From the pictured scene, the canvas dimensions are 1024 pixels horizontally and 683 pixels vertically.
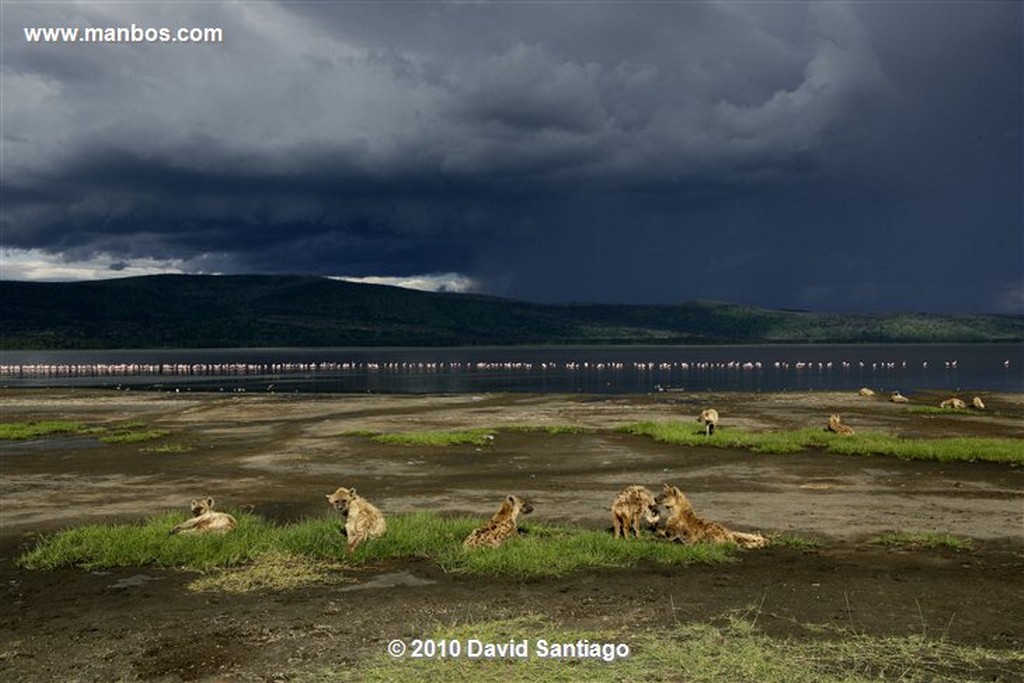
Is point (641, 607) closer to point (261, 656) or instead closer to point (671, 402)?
point (261, 656)

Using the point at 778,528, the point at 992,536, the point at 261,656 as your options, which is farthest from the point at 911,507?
the point at 261,656

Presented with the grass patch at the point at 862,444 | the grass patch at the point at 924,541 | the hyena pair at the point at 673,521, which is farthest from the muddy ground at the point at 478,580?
the grass patch at the point at 862,444

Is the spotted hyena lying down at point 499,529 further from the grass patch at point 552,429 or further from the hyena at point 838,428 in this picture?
the hyena at point 838,428

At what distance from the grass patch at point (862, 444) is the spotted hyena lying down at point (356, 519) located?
2240 cm

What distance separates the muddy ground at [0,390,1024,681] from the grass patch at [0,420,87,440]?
150 inches

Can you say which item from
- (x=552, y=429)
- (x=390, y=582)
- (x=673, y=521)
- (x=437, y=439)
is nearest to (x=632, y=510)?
(x=673, y=521)

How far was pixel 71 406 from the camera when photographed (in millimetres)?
69312

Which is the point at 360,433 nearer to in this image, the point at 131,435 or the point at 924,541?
the point at 131,435

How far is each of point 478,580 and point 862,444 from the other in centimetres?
2558

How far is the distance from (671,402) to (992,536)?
53128mm

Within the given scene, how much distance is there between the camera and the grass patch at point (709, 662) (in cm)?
984

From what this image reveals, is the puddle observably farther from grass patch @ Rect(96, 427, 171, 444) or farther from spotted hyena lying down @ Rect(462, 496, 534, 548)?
grass patch @ Rect(96, 427, 171, 444)

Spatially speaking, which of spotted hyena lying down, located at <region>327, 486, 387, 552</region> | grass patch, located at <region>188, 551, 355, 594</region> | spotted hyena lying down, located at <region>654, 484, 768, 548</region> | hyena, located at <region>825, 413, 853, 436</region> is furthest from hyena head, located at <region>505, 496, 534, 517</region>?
hyena, located at <region>825, 413, 853, 436</region>

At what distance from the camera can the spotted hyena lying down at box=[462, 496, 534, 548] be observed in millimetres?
16344
